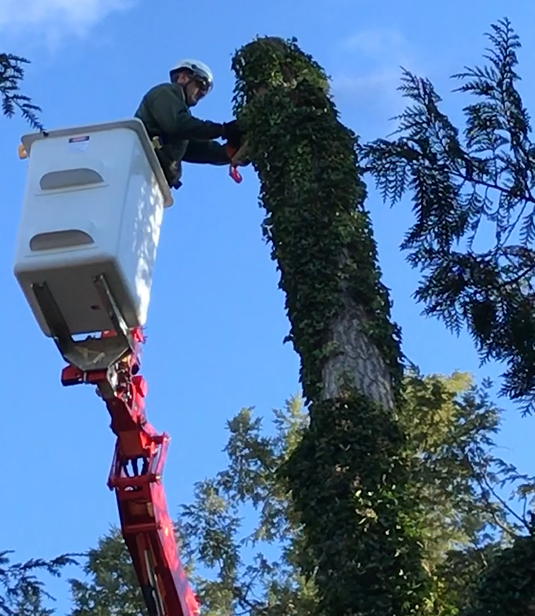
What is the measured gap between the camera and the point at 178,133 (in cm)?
707

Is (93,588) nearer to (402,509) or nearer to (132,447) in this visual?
(132,447)

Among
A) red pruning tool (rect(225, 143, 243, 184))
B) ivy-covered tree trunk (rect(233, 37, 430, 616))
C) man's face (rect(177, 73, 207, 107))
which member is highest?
man's face (rect(177, 73, 207, 107))

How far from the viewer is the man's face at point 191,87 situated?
7.57 metres

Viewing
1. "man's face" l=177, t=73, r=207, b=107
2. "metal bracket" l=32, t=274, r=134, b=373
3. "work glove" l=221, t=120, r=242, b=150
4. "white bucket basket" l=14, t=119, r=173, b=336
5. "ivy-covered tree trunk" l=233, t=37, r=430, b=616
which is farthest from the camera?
"man's face" l=177, t=73, r=207, b=107

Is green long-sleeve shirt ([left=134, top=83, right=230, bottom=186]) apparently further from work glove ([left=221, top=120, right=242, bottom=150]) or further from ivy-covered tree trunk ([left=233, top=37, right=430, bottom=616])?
ivy-covered tree trunk ([left=233, top=37, right=430, bottom=616])

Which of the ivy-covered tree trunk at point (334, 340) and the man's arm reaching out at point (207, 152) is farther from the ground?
the man's arm reaching out at point (207, 152)

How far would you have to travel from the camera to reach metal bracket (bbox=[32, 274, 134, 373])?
20.0ft

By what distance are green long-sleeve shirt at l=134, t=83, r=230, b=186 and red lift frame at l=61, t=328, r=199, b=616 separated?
3.45 feet

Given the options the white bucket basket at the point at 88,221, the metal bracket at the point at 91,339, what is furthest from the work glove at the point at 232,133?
the metal bracket at the point at 91,339

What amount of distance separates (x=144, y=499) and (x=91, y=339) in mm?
1339

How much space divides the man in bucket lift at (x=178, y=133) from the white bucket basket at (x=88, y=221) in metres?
0.59

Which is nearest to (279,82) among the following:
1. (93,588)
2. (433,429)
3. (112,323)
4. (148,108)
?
(148,108)

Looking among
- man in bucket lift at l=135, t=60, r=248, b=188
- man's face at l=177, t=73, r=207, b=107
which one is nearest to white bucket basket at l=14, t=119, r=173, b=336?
man in bucket lift at l=135, t=60, r=248, b=188

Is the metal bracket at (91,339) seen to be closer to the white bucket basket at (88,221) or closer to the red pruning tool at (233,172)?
the white bucket basket at (88,221)
